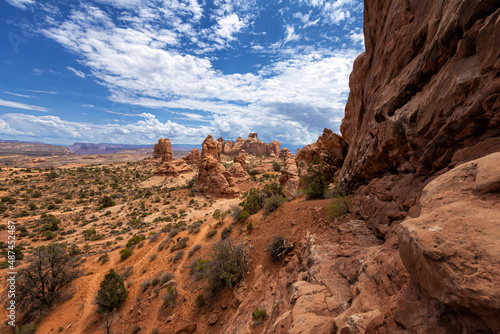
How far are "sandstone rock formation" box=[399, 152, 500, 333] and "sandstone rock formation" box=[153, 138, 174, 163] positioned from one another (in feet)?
238

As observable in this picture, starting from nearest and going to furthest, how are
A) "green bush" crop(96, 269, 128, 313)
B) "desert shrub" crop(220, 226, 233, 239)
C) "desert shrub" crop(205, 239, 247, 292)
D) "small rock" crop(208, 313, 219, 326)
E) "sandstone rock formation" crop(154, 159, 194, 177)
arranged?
"small rock" crop(208, 313, 219, 326), "desert shrub" crop(205, 239, 247, 292), "green bush" crop(96, 269, 128, 313), "desert shrub" crop(220, 226, 233, 239), "sandstone rock formation" crop(154, 159, 194, 177)

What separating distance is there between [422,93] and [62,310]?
22.2 meters

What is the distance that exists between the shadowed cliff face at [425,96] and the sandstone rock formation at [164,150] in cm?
6819

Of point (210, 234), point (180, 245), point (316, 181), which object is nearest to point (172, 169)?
point (180, 245)

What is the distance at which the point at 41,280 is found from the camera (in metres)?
12.3

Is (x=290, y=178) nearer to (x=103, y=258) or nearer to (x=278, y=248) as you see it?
(x=278, y=248)

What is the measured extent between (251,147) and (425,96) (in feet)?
Result: 353

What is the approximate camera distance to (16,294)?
11875 millimetres

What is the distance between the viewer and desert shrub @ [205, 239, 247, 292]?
10.5 m

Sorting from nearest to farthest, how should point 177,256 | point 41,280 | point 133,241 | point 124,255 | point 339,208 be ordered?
point 339,208, point 41,280, point 177,256, point 124,255, point 133,241

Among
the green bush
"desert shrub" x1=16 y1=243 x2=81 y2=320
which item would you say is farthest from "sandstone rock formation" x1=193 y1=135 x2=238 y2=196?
the green bush

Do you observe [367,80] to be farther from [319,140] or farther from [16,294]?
[16,294]

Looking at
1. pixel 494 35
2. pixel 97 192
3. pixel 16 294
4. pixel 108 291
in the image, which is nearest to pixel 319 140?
pixel 494 35

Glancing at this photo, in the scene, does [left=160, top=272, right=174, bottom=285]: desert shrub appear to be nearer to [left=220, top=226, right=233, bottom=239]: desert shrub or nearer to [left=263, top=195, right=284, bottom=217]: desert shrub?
[left=220, top=226, right=233, bottom=239]: desert shrub
